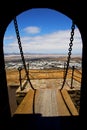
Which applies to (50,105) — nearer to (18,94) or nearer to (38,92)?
(38,92)

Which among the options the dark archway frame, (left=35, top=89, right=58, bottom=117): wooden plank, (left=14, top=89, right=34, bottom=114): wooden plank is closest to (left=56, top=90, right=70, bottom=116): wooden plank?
(left=35, top=89, right=58, bottom=117): wooden plank

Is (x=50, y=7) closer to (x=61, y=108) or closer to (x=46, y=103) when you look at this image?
(x=61, y=108)

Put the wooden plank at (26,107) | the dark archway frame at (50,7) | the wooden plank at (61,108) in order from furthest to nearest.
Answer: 1. the wooden plank at (26,107)
2. the wooden plank at (61,108)
3. the dark archway frame at (50,7)

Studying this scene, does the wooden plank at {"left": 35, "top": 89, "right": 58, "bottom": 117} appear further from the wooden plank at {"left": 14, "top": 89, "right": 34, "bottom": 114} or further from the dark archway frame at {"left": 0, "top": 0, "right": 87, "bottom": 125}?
the dark archway frame at {"left": 0, "top": 0, "right": 87, "bottom": 125}

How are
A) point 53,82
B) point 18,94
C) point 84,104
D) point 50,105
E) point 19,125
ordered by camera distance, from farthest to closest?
1. point 53,82
2. point 18,94
3. point 50,105
4. point 19,125
5. point 84,104

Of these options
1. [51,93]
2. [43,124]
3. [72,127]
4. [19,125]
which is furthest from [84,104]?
[51,93]

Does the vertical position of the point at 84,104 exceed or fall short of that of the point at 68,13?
it falls short

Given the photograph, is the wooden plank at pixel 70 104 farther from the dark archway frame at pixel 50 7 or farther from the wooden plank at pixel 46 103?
the dark archway frame at pixel 50 7

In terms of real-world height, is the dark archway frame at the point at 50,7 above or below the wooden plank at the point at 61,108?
above

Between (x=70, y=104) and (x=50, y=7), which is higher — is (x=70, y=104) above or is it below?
below

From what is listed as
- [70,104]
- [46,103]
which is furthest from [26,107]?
[70,104]

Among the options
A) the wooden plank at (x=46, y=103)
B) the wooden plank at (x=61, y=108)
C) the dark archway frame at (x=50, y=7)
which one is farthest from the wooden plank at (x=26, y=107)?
the dark archway frame at (x=50, y=7)
